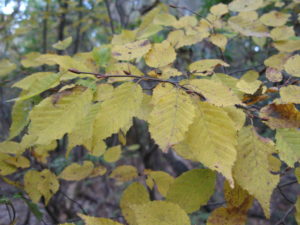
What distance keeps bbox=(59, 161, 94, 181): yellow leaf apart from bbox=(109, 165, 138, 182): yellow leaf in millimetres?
128

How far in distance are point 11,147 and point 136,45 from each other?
25.9 inches

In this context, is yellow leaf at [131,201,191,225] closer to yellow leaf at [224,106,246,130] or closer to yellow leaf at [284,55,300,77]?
yellow leaf at [224,106,246,130]

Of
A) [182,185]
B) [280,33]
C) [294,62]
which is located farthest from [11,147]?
[280,33]

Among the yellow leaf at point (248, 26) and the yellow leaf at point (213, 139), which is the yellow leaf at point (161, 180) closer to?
the yellow leaf at point (213, 139)

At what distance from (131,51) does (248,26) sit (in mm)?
594

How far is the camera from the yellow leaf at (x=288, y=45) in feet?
3.45

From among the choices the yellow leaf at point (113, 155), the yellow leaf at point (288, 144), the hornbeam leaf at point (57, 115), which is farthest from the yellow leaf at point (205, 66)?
the yellow leaf at point (113, 155)

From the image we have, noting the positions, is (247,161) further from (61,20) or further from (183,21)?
(61,20)

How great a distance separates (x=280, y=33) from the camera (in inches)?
44.7

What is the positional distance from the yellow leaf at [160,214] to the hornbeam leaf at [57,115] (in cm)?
27

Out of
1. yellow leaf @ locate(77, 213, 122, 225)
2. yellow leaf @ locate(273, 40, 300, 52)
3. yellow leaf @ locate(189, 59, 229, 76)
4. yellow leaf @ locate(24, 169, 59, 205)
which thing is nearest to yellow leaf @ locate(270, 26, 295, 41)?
yellow leaf @ locate(273, 40, 300, 52)

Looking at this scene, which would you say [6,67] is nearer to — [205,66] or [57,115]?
[57,115]

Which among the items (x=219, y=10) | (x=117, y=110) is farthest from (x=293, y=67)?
(x=117, y=110)

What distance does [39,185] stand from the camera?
1079mm
